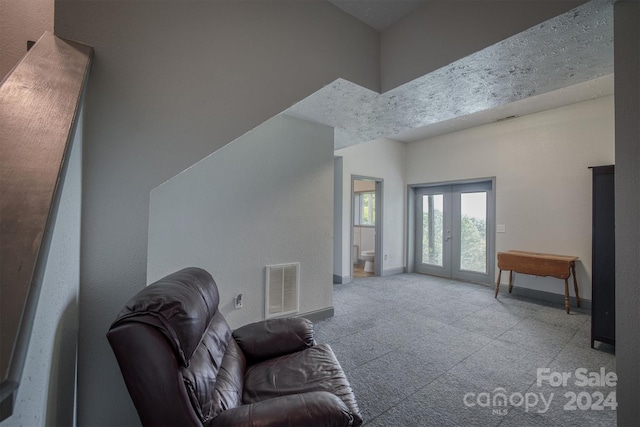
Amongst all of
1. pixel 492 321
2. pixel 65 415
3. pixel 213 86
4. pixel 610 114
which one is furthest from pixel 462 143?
pixel 65 415

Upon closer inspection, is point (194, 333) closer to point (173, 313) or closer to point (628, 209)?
point (173, 313)

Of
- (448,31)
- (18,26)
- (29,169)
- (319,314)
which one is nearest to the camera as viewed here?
(29,169)

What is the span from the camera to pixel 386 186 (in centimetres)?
573

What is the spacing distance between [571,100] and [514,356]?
143 inches

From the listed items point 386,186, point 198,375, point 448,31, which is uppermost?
point 448,31

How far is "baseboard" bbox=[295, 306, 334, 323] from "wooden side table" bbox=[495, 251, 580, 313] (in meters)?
2.78

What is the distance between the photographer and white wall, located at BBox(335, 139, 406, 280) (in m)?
5.11

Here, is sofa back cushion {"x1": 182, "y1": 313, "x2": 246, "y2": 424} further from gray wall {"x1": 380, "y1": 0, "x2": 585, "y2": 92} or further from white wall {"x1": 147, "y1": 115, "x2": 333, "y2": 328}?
gray wall {"x1": 380, "y1": 0, "x2": 585, "y2": 92}

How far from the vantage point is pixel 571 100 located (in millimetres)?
3717

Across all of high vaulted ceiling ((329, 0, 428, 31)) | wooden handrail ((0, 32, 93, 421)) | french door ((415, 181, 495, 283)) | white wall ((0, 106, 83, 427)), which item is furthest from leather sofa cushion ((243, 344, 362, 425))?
french door ((415, 181, 495, 283))

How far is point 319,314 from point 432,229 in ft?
11.9

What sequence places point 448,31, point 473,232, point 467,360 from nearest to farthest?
point 448,31, point 467,360, point 473,232

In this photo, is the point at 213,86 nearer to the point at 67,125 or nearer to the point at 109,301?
the point at 67,125

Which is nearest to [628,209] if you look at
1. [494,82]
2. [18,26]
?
[494,82]
